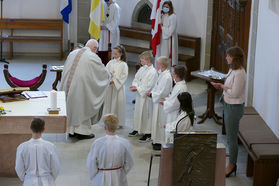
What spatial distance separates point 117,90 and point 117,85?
11 cm

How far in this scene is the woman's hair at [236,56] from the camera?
6652 mm

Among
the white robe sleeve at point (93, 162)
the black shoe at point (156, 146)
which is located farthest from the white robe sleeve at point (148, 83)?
the white robe sleeve at point (93, 162)

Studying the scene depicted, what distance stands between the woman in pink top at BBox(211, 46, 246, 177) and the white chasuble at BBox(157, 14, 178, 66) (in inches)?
219

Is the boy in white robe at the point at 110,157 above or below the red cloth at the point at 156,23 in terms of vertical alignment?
below

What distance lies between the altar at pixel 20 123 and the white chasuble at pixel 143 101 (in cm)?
152

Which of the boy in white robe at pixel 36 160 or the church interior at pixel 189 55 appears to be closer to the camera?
the boy in white robe at pixel 36 160

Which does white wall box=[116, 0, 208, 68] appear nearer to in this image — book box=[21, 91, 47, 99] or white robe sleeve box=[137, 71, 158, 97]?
white robe sleeve box=[137, 71, 158, 97]

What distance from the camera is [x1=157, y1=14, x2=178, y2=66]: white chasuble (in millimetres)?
12281

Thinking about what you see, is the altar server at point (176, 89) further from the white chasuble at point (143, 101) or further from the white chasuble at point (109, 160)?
the white chasuble at point (109, 160)

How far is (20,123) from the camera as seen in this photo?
248 inches

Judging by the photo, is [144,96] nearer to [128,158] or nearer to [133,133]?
[133,133]

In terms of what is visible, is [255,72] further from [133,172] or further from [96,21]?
[96,21]

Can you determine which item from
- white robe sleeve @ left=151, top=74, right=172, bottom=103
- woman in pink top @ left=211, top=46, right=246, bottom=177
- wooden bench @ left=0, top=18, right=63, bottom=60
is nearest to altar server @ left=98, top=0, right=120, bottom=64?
wooden bench @ left=0, top=18, right=63, bottom=60

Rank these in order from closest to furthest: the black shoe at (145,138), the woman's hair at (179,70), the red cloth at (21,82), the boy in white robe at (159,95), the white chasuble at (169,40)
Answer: the woman's hair at (179,70), the boy in white robe at (159,95), the black shoe at (145,138), the red cloth at (21,82), the white chasuble at (169,40)
